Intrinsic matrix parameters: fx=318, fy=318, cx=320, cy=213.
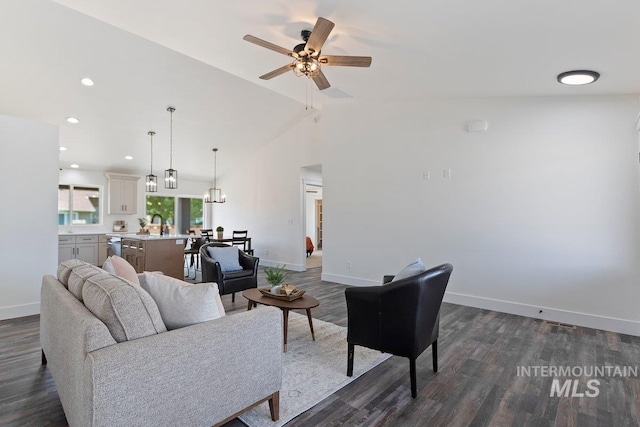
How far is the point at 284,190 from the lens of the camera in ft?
25.0

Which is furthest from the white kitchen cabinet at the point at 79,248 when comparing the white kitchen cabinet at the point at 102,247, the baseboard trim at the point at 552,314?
the baseboard trim at the point at 552,314

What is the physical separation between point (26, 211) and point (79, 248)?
397 centimetres

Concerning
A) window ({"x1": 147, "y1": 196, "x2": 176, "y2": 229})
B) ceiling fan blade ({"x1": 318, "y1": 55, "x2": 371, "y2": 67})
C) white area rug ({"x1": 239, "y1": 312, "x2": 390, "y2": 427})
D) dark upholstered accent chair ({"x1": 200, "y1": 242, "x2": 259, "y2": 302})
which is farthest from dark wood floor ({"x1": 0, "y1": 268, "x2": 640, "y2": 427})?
window ({"x1": 147, "y1": 196, "x2": 176, "y2": 229})

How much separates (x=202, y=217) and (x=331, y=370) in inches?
338

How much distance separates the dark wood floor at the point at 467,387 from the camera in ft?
6.67

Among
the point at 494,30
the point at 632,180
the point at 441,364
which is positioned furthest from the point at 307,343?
the point at 632,180

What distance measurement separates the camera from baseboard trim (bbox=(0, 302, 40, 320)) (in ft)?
12.5

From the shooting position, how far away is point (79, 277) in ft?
6.54

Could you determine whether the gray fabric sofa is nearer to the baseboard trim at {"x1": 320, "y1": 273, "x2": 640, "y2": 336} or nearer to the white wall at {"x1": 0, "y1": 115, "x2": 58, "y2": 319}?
the white wall at {"x1": 0, "y1": 115, "x2": 58, "y2": 319}

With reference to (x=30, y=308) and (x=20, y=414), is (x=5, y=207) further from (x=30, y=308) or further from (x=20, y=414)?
(x=20, y=414)

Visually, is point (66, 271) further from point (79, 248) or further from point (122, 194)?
point (122, 194)

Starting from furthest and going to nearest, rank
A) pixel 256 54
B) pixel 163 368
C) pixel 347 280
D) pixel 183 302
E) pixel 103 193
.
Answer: pixel 103 193 → pixel 347 280 → pixel 256 54 → pixel 183 302 → pixel 163 368

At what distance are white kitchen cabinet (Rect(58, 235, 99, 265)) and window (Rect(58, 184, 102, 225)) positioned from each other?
694mm

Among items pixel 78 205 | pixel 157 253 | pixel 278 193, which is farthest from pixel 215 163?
pixel 157 253
